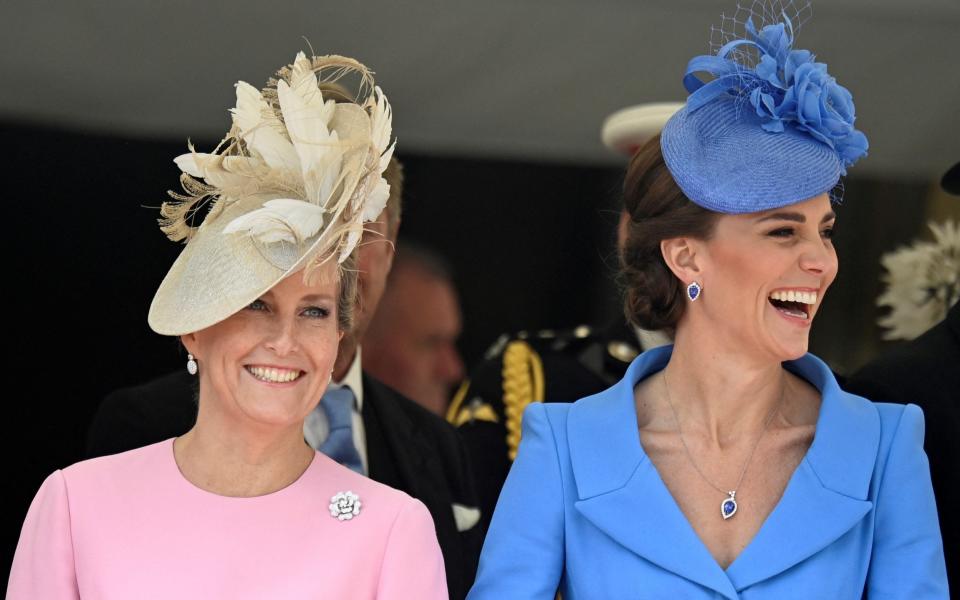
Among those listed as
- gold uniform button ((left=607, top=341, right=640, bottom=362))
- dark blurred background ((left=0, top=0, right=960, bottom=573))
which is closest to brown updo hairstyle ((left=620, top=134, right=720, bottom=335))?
gold uniform button ((left=607, top=341, right=640, bottom=362))

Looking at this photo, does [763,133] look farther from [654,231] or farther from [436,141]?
[436,141]

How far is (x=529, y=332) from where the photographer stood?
434 cm

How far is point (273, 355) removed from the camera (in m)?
2.50

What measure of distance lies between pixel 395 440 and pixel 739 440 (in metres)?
0.96

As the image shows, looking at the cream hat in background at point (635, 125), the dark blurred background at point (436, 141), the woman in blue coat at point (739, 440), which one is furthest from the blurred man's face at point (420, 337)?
the woman in blue coat at point (739, 440)

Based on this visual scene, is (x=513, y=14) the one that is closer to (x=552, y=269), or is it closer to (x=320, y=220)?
(x=552, y=269)

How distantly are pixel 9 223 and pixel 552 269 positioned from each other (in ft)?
5.32

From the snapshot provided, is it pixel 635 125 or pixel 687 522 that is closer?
pixel 687 522

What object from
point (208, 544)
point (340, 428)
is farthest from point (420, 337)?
point (208, 544)

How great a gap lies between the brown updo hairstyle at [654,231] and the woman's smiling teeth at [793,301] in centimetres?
17

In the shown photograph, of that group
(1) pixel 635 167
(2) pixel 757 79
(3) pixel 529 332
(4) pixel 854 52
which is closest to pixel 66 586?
(1) pixel 635 167

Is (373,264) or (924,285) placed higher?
(373,264)

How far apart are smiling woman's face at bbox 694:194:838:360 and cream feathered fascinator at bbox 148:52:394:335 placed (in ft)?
2.13

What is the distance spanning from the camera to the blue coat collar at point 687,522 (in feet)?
8.15
